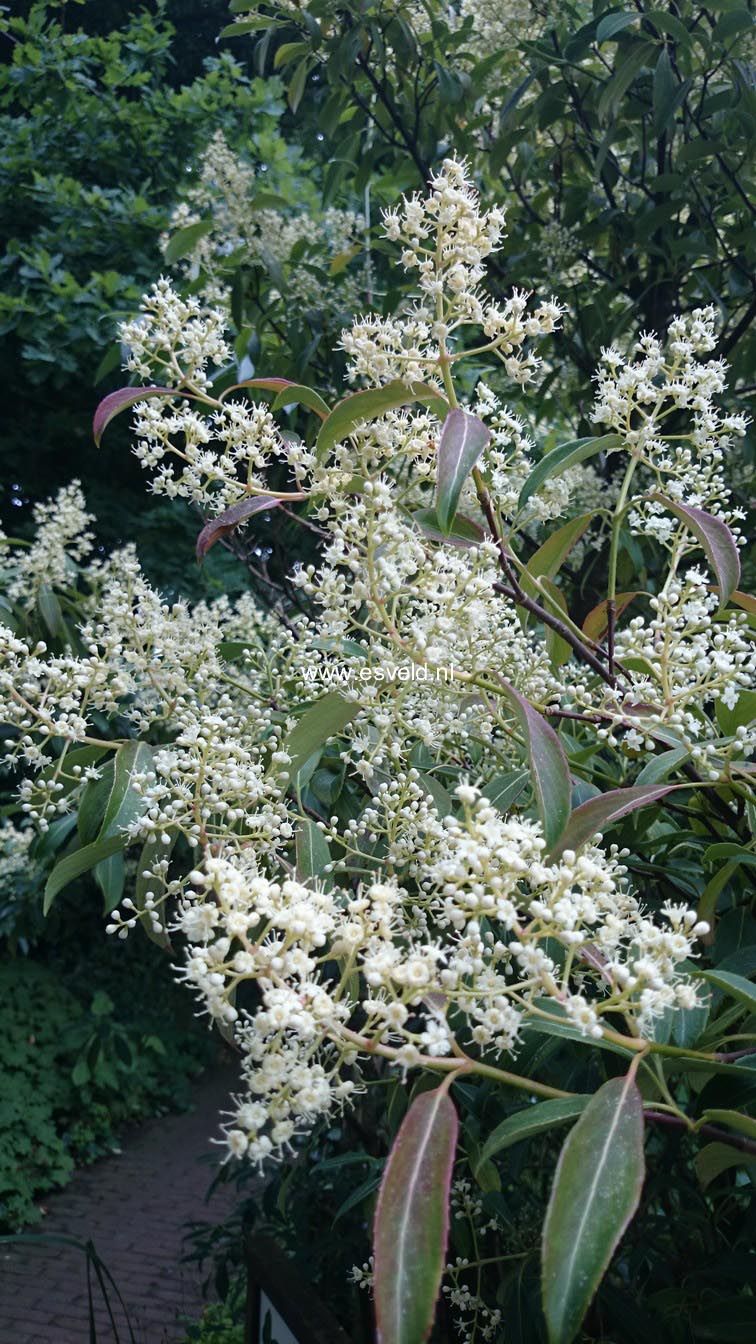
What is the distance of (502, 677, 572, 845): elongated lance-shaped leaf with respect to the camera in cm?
78

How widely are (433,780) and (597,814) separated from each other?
321mm

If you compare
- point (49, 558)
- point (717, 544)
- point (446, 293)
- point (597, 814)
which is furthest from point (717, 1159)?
point (49, 558)

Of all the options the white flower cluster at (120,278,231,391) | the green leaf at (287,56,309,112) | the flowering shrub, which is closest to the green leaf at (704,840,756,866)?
the flowering shrub

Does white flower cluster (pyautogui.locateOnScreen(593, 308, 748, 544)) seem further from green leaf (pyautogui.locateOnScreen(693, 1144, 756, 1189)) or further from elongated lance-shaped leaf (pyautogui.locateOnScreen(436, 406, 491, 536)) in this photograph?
green leaf (pyautogui.locateOnScreen(693, 1144, 756, 1189))

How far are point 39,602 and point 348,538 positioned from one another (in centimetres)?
156

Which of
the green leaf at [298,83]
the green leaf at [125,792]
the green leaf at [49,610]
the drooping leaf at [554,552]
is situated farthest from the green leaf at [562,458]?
the green leaf at [298,83]

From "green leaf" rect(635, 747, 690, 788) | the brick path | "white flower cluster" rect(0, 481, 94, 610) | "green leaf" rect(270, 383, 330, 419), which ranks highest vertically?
"white flower cluster" rect(0, 481, 94, 610)

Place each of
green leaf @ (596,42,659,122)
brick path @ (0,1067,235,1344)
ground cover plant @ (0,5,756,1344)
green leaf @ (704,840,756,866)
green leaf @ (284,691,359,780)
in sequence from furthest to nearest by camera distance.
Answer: brick path @ (0,1067,235,1344), green leaf @ (596,42,659,122), green leaf @ (284,691,359,780), green leaf @ (704,840,756,866), ground cover plant @ (0,5,756,1344)

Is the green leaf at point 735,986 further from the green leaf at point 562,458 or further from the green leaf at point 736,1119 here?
Result: the green leaf at point 562,458

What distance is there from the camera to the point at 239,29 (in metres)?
2.43

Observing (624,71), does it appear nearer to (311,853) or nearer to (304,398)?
(304,398)

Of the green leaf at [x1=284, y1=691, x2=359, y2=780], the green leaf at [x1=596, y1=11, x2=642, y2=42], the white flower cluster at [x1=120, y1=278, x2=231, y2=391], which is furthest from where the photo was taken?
the green leaf at [x1=596, y1=11, x2=642, y2=42]

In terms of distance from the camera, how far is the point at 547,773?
0.81 m

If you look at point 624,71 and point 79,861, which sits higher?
point 624,71
